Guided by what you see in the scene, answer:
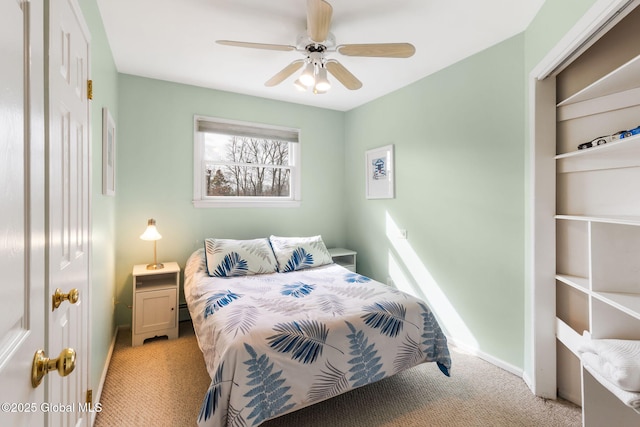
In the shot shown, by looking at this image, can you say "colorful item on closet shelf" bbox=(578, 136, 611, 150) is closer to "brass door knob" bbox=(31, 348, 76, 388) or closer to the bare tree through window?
"brass door knob" bbox=(31, 348, 76, 388)

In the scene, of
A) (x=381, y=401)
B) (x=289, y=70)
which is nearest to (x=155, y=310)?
(x=381, y=401)

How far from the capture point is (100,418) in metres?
1.78

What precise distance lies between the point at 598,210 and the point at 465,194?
944mm

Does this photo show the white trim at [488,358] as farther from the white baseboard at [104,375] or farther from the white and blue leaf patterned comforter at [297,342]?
the white baseboard at [104,375]

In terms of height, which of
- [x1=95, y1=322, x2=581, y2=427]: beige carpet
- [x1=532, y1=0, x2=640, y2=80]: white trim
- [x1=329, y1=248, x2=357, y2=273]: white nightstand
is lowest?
[x1=95, y1=322, x2=581, y2=427]: beige carpet

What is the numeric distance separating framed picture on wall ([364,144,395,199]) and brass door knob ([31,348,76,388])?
3.09 m

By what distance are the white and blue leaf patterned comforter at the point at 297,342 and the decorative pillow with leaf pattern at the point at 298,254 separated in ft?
2.03

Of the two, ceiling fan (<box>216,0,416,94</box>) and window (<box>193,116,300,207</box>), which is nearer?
ceiling fan (<box>216,0,416,94</box>)

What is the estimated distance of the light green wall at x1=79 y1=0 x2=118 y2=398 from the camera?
67.6 inches

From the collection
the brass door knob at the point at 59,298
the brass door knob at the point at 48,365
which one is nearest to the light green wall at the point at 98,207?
the brass door knob at the point at 59,298

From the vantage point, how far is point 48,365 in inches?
28.8

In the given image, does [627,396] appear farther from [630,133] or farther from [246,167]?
[246,167]

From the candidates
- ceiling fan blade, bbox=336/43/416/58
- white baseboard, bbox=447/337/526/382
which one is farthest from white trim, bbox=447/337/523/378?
ceiling fan blade, bbox=336/43/416/58

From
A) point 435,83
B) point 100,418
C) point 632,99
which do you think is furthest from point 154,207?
point 632,99
